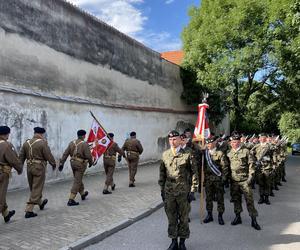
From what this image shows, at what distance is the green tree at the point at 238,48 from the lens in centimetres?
2212

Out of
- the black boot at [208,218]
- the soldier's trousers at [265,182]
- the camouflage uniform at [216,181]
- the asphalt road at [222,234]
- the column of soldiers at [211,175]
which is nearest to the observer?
the column of soldiers at [211,175]

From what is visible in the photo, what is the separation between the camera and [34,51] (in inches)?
510

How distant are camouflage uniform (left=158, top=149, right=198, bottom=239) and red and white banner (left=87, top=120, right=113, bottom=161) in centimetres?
493

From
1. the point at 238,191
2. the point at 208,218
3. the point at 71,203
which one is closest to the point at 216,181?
the point at 238,191

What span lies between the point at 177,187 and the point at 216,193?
2.45m

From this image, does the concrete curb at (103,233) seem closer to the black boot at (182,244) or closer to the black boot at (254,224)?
the black boot at (182,244)

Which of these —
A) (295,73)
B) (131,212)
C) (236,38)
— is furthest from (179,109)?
(131,212)

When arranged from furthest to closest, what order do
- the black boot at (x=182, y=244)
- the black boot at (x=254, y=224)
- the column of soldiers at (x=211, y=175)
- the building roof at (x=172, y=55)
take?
1. the building roof at (x=172, y=55)
2. the black boot at (x=254, y=224)
3. the column of soldiers at (x=211, y=175)
4. the black boot at (x=182, y=244)

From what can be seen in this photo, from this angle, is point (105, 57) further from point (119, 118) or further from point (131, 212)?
point (131, 212)

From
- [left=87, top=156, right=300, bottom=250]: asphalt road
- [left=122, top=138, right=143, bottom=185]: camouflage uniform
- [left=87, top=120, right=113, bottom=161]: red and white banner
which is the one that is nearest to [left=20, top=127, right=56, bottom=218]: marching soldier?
[left=87, top=156, right=300, bottom=250]: asphalt road

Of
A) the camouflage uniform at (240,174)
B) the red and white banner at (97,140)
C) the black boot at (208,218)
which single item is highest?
the red and white banner at (97,140)

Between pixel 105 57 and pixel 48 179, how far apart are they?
6344 millimetres

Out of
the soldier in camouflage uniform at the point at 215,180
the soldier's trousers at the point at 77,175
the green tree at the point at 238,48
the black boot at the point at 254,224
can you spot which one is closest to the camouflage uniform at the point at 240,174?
the soldier in camouflage uniform at the point at 215,180

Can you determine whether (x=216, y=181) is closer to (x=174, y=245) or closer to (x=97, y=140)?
(x=174, y=245)
